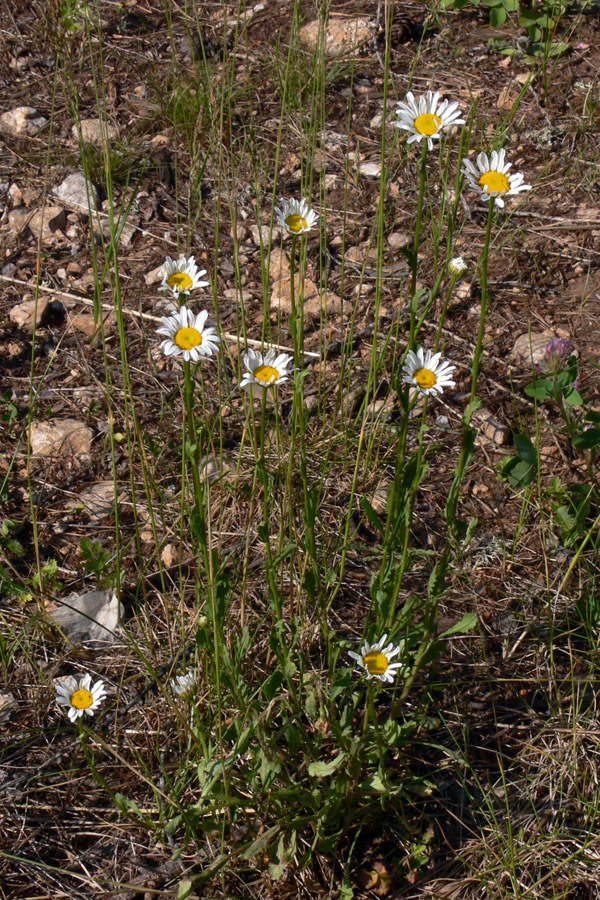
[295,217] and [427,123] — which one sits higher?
[427,123]

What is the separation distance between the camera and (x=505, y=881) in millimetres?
1566

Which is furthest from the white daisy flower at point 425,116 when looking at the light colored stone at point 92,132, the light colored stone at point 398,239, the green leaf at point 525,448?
the light colored stone at point 92,132

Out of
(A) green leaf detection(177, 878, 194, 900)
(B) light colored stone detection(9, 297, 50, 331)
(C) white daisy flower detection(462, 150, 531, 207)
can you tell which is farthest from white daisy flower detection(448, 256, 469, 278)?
(B) light colored stone detection(9, 297, 50, 331)

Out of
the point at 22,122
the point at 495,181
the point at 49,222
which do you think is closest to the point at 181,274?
the point at 495,181

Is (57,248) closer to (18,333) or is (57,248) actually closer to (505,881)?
(18,333)

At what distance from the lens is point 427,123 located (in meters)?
1.46

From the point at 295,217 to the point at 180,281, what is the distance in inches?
14.9

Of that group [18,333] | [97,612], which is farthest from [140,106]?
[97,612]

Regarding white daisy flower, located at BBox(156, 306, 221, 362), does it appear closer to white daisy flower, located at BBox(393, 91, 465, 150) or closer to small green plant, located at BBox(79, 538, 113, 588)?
white daisy flower, located at BBox(393, 91, 465, 150)

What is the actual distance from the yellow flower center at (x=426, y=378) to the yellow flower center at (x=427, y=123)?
1.38ft

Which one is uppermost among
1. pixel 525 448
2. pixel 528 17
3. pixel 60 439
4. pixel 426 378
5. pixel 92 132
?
pixel 528 17

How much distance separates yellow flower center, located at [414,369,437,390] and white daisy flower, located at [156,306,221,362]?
37 cm

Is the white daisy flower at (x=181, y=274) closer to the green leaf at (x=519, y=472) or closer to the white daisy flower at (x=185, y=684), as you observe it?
the white daisy flower at (x=185, y=684)

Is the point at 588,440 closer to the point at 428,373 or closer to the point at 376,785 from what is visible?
the point at 428,373
